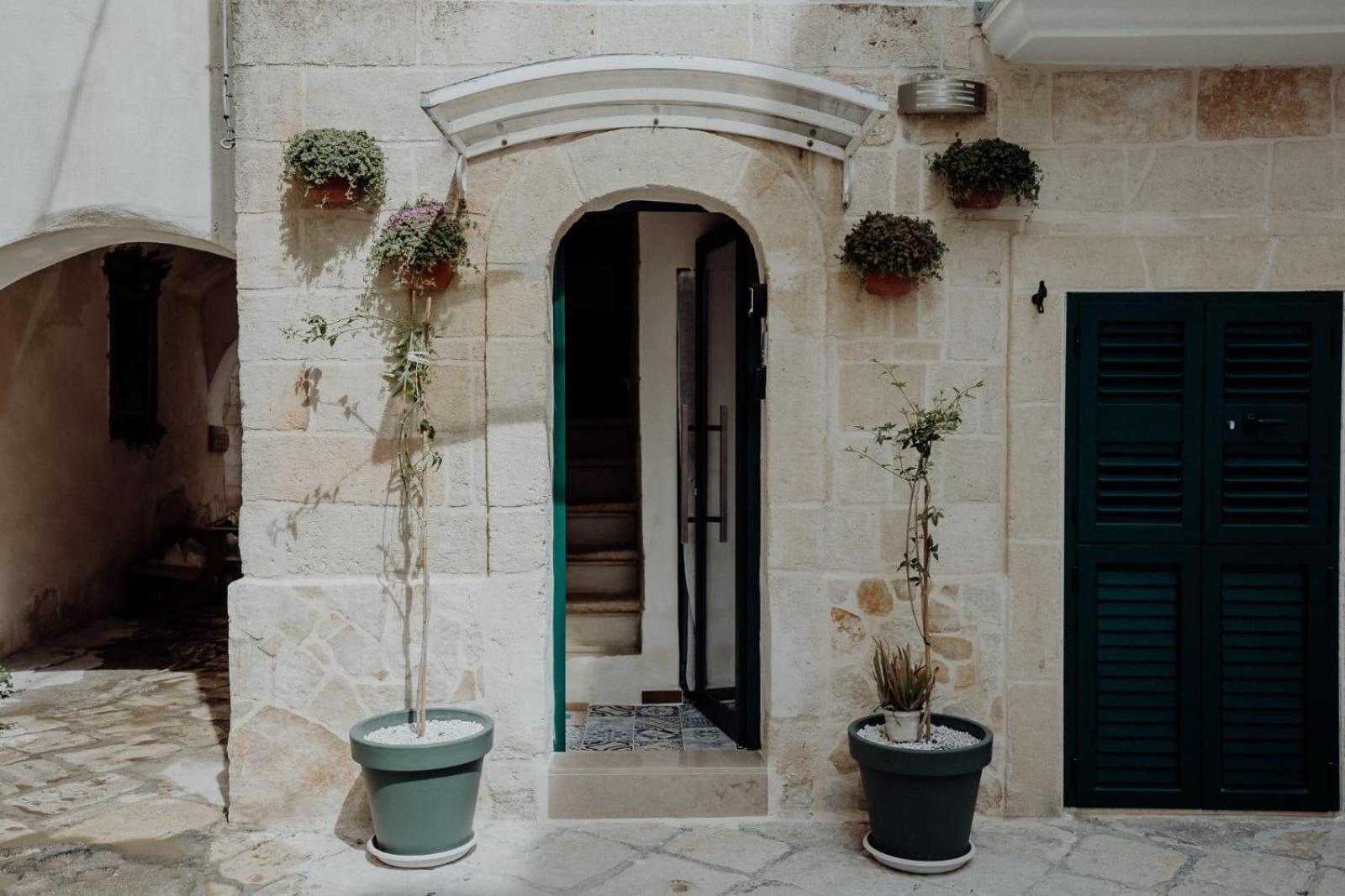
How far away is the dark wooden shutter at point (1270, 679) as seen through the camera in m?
4.20

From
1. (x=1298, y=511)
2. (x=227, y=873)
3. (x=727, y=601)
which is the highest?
(x=1298, y=511)

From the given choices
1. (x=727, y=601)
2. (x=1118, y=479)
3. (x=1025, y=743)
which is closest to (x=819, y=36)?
(x=1118, y=479)

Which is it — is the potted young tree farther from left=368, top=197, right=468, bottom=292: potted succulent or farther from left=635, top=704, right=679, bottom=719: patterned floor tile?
left=635, top=704, right=679, bottom=719: patterned floor tile

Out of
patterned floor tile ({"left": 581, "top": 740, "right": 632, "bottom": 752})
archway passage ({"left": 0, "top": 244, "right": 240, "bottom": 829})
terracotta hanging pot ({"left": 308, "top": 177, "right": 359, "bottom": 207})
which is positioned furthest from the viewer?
archway passage ({"left": 0, "top": 244, "right": 240, "bottom": 829})

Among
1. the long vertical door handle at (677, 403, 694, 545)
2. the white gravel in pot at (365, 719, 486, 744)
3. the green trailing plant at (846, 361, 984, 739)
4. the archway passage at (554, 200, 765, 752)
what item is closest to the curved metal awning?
the archway passage at (554, 200, 765, 752)

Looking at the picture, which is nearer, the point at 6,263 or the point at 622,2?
the point at 622,2

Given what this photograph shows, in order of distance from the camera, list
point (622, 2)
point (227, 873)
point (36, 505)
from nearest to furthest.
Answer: point (227, 873)
point (622, 2)
point (36, 505)

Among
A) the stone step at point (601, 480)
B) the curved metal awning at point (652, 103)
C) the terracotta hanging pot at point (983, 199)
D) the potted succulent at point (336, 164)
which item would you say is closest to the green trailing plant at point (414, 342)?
the potted succulent at point (336, 164)

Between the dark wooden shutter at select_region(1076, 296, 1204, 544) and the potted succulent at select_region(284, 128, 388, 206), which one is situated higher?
the potted succulent at select_region(284, 128, 388, 206)

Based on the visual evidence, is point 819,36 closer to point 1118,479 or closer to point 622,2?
point 622,2

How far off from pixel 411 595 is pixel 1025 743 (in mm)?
2355

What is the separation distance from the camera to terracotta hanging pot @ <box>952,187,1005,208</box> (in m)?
4.06

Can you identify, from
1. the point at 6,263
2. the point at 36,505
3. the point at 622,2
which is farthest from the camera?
the point at 36,505

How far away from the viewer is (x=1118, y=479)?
4.22m
